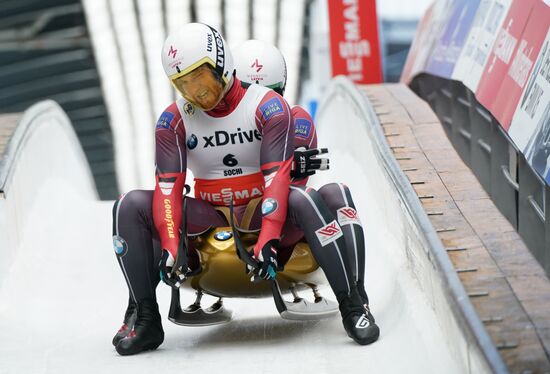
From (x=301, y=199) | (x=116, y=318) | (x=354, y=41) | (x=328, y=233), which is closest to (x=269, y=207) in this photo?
(x=301, y=199)

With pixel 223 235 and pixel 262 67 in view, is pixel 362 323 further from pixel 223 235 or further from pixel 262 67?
pixel 262 67

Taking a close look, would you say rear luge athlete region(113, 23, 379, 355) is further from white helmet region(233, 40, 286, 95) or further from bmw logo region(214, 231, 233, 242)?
white helmet region(233, 40, 286, 95)

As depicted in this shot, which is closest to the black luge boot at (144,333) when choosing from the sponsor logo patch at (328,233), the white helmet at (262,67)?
the sponsor logo patch at (328,233)

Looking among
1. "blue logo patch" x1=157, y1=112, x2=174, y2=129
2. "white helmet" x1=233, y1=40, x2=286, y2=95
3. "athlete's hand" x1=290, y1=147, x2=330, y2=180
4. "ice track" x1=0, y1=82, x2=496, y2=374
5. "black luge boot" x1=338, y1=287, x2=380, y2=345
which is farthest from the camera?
"white helmet" x1=233, y1=40, x2=286, y2=95

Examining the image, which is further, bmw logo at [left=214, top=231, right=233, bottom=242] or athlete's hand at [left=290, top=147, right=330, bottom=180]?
athlete's hand at [left=290, top=147, right=330, bottom=180]

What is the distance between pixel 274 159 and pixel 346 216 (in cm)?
43

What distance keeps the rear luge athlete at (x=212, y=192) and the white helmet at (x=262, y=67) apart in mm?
1110

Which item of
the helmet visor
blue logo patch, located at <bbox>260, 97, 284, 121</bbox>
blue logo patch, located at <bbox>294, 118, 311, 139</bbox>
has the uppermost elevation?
the helmet visor

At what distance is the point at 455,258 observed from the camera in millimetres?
4461

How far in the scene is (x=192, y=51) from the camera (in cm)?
499

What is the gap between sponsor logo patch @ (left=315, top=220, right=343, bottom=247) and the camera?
490 centimetres

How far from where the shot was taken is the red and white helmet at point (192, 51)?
4984mm

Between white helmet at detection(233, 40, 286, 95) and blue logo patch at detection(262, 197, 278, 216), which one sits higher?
blue logo patch at detection(262, 197, 278, 216)

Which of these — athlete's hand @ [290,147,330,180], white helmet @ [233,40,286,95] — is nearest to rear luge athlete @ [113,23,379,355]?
athlete's hand @ [290,147,330,180]
